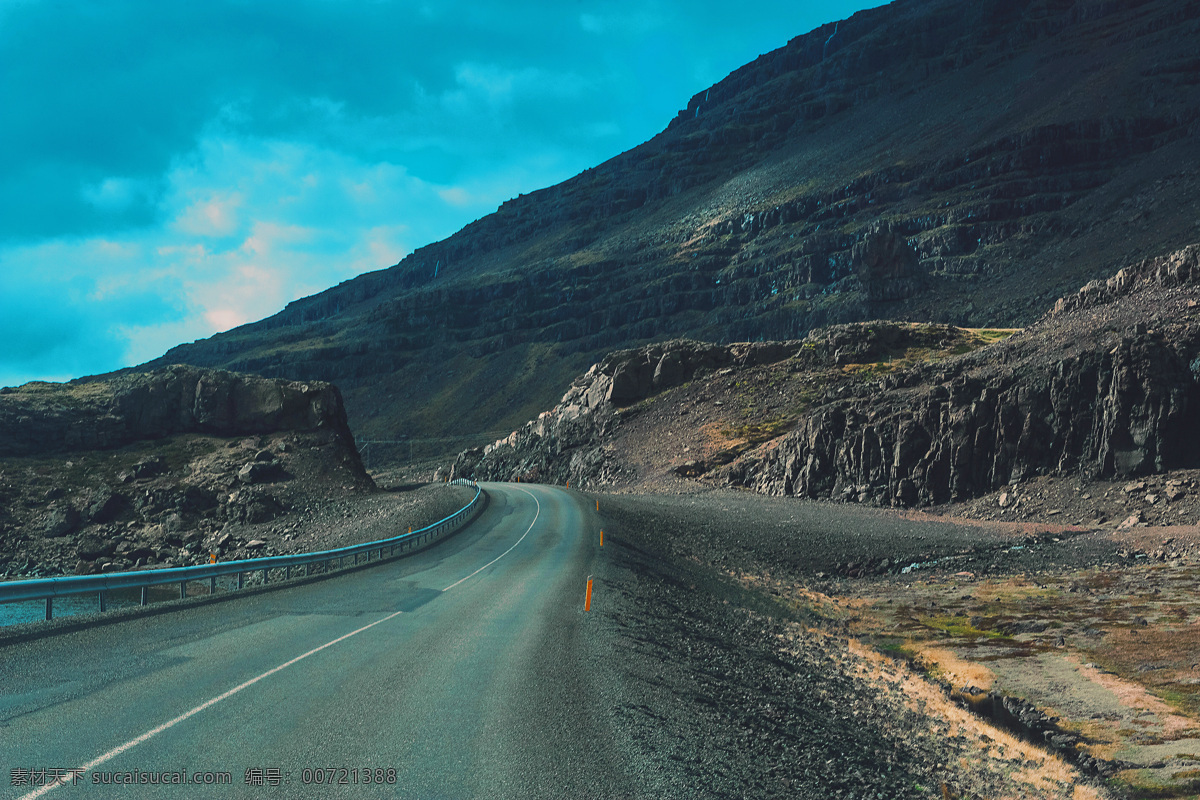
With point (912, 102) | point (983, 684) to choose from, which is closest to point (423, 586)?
point (983, 684)

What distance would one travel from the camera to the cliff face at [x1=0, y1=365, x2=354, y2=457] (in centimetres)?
4456

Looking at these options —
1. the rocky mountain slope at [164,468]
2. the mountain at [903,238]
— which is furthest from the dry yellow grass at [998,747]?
the mountain at [903,238]

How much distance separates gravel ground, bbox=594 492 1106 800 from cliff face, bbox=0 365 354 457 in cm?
3388

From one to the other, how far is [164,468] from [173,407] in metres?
7.03

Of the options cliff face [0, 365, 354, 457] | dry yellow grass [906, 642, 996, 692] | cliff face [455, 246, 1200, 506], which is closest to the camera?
dry yellow grass [906, 642, 996, 692]

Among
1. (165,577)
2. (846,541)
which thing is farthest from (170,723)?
(846,541)

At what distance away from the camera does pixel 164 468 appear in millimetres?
42438

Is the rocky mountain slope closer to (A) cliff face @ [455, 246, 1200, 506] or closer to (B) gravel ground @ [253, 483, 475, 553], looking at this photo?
(B) gravel ground @ [253, 483, 475, 553]

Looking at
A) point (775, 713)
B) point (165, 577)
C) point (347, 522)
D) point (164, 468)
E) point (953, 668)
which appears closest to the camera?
point (775, 713)

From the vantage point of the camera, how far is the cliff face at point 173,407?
44562 mm

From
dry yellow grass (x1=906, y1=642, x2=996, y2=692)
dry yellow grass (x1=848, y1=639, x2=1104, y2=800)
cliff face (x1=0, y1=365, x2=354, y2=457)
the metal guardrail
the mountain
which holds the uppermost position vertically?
the mountain

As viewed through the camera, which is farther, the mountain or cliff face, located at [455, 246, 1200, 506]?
the mountain

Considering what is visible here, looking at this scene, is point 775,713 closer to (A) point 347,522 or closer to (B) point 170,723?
(B) point 170,723

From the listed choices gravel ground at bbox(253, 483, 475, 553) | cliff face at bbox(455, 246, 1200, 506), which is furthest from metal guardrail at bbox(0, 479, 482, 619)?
cliff face at bbox(455, 246, 1200, 506)
